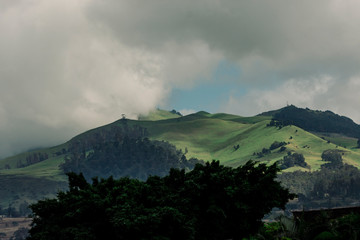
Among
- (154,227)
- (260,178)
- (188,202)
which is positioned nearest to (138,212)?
(154,227)

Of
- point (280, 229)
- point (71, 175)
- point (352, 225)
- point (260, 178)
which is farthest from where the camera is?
point (71, 175)

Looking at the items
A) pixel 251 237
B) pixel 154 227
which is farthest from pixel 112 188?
pixel 251 237

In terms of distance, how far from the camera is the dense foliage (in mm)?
34719

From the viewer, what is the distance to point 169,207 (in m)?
35.6

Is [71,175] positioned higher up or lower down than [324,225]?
higher up

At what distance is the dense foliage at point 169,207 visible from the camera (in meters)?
34.7

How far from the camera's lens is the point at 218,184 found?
40.2m

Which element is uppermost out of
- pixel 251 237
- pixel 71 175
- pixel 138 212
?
pixel 71 175

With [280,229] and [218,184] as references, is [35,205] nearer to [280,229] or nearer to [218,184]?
[218,184]

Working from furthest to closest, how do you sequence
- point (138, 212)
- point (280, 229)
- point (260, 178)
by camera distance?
point (260, 178)
point (280, 229)
point (138, 212)

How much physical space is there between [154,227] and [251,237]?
9.31m

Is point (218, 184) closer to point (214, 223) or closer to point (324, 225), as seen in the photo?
point (214, 223)

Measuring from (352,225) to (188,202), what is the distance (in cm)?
1275

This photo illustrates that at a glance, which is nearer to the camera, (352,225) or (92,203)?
(352,225)
